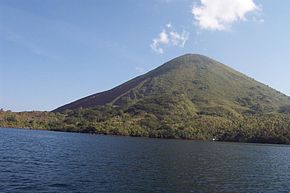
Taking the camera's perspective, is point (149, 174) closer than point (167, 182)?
No

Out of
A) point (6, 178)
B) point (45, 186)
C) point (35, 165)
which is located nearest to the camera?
point (45, 186)

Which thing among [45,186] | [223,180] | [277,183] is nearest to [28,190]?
[45,186]

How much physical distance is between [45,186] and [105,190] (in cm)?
883

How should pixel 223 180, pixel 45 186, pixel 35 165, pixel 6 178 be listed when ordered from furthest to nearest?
pixel 35 165
pixel 223 180
pixel 6 178
pixel 45 186

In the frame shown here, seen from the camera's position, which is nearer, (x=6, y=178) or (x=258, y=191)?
(x=6, y=178)

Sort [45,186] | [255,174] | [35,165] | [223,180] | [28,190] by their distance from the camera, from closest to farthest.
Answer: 1. [28,190]
2. [45,186]
3. [223,180]
4. [35,165]
5. [255,174]

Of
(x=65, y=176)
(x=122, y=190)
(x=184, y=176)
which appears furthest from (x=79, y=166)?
(x=122, y=190)

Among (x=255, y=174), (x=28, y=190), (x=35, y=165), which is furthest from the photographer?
(x=255, y=174)

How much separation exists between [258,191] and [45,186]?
34.7 metres

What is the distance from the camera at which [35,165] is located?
80.5m

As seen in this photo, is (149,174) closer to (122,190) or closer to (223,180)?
(223,180)

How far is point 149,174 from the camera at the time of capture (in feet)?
253

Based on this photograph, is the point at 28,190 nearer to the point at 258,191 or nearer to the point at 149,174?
the point at 149,174

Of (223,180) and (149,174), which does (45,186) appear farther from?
(223,180)
